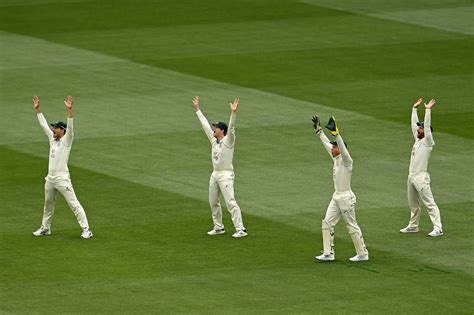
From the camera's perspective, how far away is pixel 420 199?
2909 cm

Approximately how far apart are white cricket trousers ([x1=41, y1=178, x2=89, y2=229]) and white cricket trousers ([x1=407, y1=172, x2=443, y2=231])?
6.80 metres

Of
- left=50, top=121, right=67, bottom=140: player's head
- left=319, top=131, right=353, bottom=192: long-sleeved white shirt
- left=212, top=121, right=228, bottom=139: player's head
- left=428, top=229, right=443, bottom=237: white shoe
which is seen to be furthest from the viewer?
left=212, top=121, right=228, bottom=139: player's head

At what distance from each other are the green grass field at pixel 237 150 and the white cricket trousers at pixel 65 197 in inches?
16.5

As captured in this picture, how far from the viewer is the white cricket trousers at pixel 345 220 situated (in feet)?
87.3

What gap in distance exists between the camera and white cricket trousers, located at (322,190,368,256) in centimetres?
2661

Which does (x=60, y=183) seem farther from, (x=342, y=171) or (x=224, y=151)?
(x=342, y=171)

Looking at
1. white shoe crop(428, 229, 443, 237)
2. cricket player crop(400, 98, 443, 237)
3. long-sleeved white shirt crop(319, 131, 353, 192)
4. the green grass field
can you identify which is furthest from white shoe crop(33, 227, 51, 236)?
white shoe crop(428, 229, 443, 237)

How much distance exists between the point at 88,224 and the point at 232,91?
48.1ft

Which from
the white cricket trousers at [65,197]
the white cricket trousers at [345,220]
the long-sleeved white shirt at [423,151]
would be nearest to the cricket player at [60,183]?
the white cricket trousers at [65,197]

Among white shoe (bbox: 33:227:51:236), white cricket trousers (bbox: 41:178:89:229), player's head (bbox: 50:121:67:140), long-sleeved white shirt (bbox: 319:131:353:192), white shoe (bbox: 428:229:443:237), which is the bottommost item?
white shoe (bbox: 33:227:51:236)

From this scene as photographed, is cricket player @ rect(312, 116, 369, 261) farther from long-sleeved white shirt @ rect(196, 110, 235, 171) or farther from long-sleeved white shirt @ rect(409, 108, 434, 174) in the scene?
long-sleeved white shirt @ rect(409, 108, 434, 174)

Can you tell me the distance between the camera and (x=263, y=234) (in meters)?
28.8

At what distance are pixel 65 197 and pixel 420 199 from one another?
7.44 meters

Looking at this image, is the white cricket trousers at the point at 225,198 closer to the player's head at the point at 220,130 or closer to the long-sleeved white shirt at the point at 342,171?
the player's head at the point at 220,130
